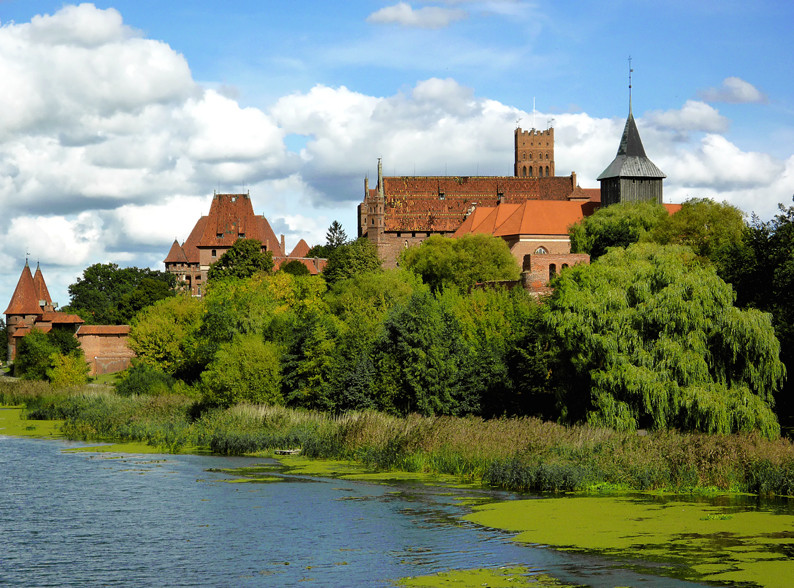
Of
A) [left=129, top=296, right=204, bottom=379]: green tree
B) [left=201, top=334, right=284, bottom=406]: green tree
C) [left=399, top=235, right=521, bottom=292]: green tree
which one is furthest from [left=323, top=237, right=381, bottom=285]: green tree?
[left=201, top=334, right=284, bottom=406]: green tree

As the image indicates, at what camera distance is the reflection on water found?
16.9 metres

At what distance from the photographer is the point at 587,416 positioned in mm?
29781

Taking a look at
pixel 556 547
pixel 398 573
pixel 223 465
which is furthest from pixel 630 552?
pixel 223 465

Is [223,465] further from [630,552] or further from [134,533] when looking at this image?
[630,552]

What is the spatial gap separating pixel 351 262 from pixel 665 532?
59.2m

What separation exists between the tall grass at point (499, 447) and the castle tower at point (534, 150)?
127 m

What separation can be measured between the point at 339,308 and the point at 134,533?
33058mm

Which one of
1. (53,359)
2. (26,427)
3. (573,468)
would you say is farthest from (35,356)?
(573,468)

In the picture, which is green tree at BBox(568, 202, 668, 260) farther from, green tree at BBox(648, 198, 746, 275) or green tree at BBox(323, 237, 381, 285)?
green tree at BBox(323, 237, 381, 285)

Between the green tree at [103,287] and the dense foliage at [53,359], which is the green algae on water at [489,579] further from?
the green tree at [103,287]

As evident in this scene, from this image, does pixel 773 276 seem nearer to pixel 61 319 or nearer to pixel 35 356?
pixel 35 356

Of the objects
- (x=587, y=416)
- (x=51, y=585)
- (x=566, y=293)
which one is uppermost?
(x=566, y=293)

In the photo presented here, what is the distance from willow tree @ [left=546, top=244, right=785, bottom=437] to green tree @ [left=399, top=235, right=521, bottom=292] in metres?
36.8

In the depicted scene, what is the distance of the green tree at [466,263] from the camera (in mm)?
70312
